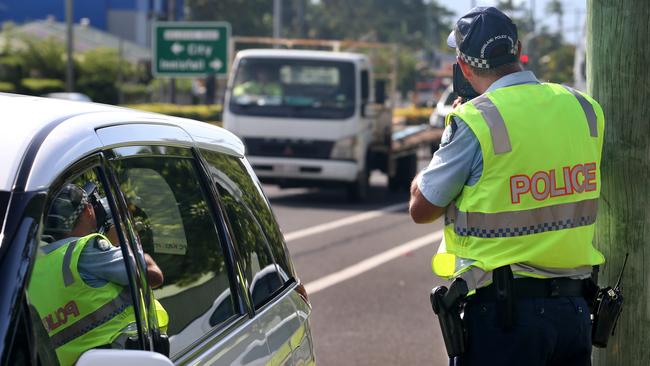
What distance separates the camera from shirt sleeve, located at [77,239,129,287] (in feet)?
9.50

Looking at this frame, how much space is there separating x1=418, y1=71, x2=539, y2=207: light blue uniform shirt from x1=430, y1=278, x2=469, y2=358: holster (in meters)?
0.27

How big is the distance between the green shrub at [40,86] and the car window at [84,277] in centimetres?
4221

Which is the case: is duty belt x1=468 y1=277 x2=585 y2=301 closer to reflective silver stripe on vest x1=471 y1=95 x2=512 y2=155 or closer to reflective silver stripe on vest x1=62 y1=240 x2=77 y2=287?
reflective silver stripe on vest x1=471 y1=95 x2=512 y2=155

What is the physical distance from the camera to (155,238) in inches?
147

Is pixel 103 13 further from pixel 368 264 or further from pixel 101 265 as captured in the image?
pixel 101 265

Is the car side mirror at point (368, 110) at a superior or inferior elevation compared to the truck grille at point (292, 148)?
superior

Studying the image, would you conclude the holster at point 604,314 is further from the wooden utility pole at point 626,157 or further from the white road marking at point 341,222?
the white road marking at point 341,222

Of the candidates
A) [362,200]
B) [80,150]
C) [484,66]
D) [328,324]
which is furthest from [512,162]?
[362,200]

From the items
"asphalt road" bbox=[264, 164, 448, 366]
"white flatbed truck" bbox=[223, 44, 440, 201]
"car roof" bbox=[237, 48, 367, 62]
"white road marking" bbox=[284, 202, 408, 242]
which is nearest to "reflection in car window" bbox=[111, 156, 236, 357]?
"asphalt road" bbox=[264, 164, 448, 366]

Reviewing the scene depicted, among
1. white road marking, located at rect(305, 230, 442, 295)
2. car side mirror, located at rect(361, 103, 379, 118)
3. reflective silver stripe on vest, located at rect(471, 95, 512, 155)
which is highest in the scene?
reflective silver stripe on vest, located at rect(471, 95, 512, 155)

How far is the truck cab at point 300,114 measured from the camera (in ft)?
58.4

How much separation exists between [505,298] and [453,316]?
0.58 ft

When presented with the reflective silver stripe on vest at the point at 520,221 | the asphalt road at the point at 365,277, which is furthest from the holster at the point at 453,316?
the asphalt road at the point at 365,277

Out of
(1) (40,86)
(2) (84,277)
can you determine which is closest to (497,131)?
(2) (84,277)
